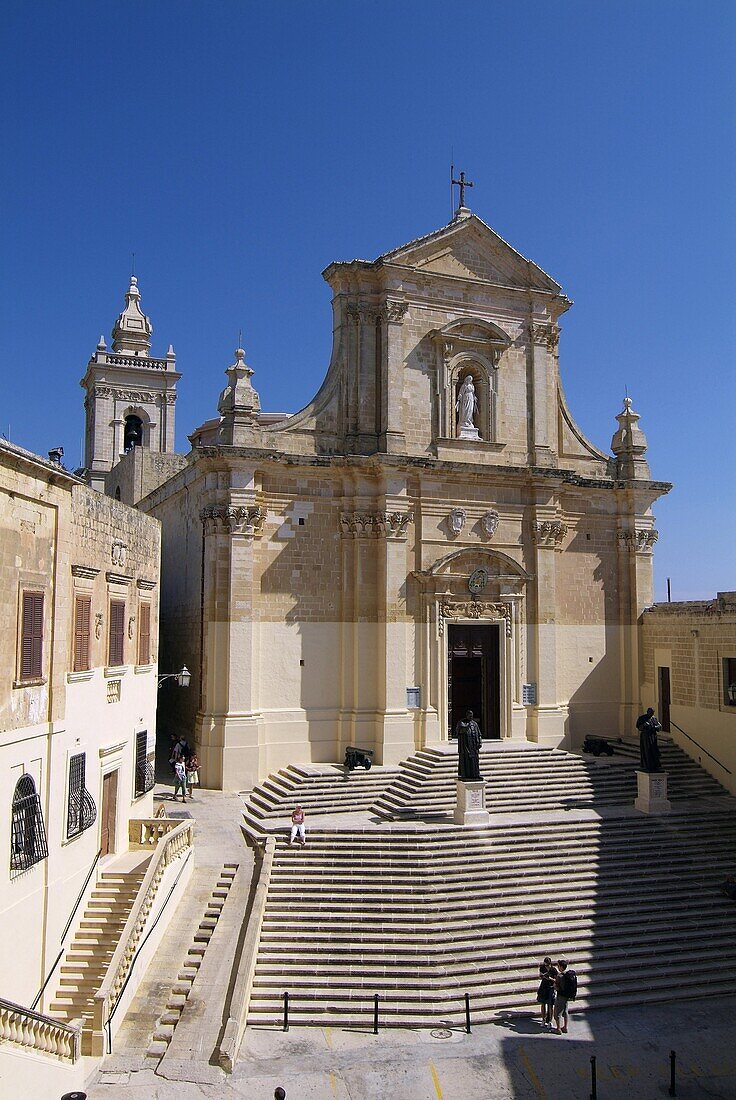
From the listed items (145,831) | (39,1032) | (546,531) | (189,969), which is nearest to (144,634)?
(145,831)

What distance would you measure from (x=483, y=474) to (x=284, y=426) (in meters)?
6.36

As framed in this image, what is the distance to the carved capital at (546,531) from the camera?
89.1 ft

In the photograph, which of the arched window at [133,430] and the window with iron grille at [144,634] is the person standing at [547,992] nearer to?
the window with iron grille at [144,634]

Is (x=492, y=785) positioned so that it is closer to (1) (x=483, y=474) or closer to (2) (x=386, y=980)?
(2) (x=386, y=980)

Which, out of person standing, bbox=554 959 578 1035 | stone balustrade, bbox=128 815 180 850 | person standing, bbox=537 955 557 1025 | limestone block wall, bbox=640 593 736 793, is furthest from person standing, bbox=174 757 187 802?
limestone block wall, bbox=640 593 736 793

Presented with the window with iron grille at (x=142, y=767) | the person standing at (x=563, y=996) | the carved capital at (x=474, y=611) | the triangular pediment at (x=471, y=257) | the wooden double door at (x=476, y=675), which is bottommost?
the person standing at (x=563, y=996)

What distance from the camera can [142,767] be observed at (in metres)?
19.7

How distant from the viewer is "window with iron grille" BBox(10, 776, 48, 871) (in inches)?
504

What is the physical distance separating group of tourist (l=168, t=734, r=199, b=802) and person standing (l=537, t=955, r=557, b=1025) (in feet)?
36.6

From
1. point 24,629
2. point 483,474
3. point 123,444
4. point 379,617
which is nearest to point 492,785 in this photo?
point 379,617

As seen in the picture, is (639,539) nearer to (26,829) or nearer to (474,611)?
(474,611)

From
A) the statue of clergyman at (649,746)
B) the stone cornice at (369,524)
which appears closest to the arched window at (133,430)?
the stone cornice at (369,524)

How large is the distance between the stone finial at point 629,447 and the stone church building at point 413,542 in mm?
103

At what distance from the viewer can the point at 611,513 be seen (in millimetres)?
29344
